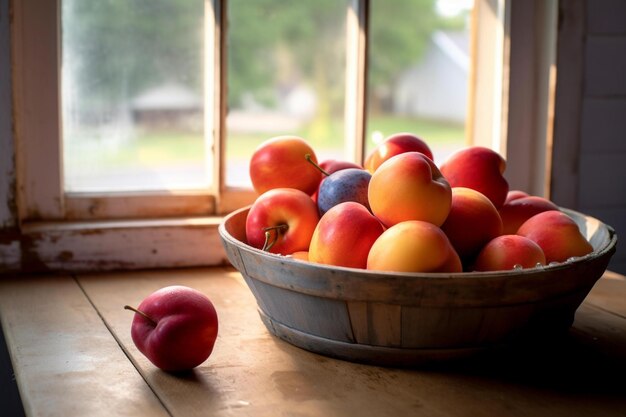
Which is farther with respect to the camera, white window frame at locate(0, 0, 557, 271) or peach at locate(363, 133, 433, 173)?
white window frame at locate(0, 0, 557, 271)

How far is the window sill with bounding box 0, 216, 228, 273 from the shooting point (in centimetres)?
143

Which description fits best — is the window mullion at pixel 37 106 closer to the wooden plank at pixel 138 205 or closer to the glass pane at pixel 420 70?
the wooden plank at pixel 138 205

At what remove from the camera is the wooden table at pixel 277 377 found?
896mm

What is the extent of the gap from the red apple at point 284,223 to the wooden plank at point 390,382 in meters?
0.13

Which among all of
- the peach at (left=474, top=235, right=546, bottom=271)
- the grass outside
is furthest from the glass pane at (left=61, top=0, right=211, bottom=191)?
the peach at (left=474, top=235, right=546, bottom=271)

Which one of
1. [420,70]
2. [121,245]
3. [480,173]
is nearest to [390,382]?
[480,173]

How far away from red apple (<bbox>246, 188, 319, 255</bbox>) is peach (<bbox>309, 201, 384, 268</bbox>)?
0.08 metres

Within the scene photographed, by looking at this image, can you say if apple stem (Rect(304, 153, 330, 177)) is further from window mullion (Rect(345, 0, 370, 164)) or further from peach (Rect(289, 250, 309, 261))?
window mullion (Rect(345, 0, 370, 164))

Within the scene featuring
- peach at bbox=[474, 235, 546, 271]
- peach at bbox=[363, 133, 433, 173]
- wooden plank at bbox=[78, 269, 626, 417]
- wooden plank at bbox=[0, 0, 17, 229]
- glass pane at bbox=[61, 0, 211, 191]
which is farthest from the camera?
glass pane at bbox=[61, 0, 211, 191]

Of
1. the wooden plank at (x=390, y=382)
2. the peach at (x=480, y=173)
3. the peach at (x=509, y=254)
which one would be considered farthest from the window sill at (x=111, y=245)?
the peach at (x=509, y=254)

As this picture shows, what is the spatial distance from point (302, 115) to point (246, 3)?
30 cm

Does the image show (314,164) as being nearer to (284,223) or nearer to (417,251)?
(284,223)

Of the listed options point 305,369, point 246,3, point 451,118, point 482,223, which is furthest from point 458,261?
point 451,118

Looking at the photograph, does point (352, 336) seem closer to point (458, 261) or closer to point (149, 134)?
point (458, 261)
